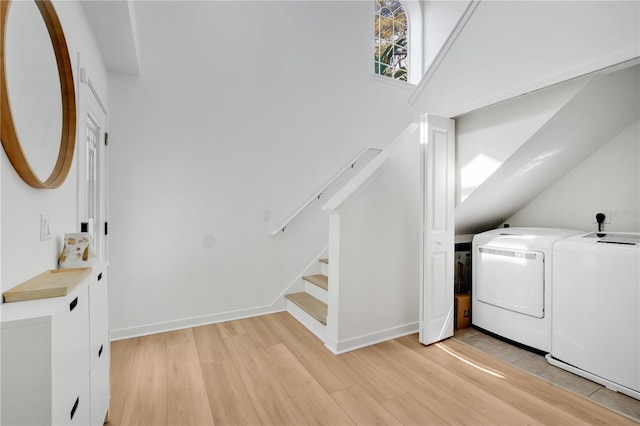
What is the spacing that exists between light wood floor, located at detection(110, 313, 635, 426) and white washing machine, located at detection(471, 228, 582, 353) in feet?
1.36

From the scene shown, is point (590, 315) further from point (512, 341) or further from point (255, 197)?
point (255, 197)

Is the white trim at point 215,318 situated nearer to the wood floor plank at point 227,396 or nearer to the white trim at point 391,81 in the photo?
the wood floor plank at point 227,396

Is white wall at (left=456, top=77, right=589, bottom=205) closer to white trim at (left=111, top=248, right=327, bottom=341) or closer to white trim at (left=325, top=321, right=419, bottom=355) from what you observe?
white trim at (left=325, top=321, right=419, bottom=355)

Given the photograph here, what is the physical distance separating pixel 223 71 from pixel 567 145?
3199mm

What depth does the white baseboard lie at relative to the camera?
2822mm

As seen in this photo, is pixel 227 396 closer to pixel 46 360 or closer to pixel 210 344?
pixel 210 344

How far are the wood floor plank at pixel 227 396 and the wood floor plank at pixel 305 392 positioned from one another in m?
0.27

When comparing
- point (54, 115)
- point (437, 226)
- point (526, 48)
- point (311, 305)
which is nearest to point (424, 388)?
point (437, 226)

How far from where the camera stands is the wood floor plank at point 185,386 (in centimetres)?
178

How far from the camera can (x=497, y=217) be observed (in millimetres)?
3309

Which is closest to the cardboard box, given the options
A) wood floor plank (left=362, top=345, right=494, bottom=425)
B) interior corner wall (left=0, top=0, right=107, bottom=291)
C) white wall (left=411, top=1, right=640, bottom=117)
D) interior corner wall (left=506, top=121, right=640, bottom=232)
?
wood floor plank (left=362, top=345, right=494, bottom=425)

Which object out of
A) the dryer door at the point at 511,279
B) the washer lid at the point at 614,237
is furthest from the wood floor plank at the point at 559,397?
the washer lid at the point at 614,237

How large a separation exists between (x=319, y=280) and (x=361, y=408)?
1636 mm

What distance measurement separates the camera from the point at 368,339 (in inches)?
106
